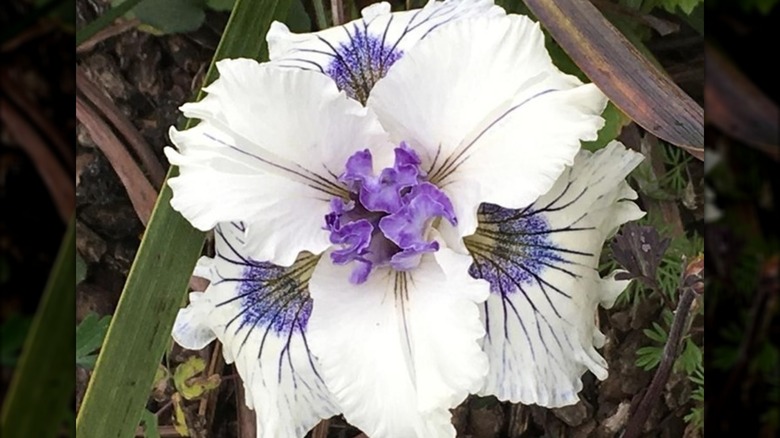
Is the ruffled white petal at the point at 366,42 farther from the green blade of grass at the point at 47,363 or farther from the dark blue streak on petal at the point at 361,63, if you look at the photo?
the green blade of grass at the point at 47,363

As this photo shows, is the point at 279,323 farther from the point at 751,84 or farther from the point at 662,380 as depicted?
the point at 751,84

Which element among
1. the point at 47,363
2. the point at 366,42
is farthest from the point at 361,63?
the point at 47,363

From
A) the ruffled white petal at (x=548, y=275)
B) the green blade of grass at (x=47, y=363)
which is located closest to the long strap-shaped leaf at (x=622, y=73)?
the ruffled white petal at (x=548, y=275)

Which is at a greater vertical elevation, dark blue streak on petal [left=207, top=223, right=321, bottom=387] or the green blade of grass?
the green blade of grass

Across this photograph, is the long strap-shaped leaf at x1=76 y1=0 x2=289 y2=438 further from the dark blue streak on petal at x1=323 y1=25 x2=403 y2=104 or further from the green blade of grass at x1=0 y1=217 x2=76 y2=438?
the green blade of grass at x1=0 y1=217 x2=76 y2=438

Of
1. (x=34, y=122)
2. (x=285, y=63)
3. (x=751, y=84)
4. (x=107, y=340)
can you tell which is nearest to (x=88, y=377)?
(x=107, y=340)

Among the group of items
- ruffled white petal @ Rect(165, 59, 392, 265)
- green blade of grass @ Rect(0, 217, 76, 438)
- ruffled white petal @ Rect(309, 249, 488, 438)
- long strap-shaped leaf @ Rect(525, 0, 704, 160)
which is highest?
green blade of grass @ Rect(0, 217, 76, 438)

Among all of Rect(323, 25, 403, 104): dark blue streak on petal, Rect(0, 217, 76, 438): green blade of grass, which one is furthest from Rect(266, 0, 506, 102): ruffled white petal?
Rect(0, 217, 76, 438): green blade of grass
